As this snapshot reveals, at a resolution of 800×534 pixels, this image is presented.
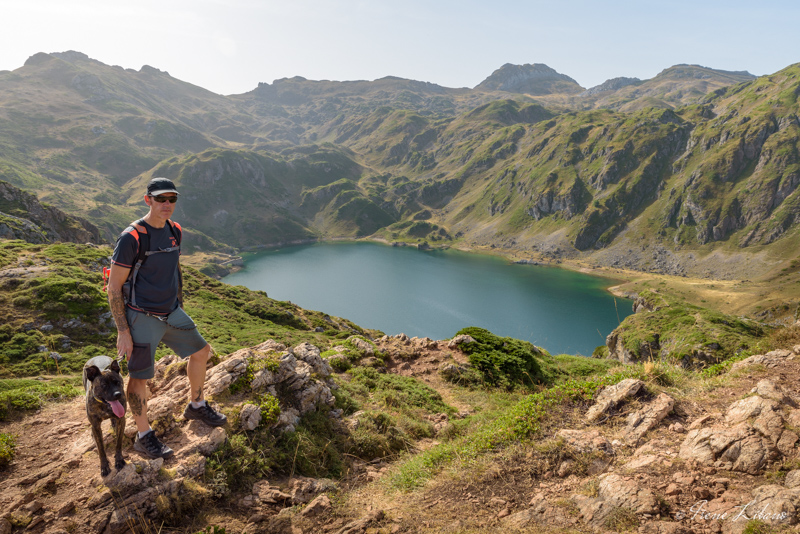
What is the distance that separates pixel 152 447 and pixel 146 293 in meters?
2.50

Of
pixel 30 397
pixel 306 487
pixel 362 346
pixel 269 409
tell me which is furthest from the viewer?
pixel 362 346

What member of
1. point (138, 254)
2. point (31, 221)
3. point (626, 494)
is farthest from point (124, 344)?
point (31, 221)

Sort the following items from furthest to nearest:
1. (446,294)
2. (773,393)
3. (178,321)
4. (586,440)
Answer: (446,294) → (586,440) → (773,393) → (178,321)

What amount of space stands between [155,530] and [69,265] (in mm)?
35425

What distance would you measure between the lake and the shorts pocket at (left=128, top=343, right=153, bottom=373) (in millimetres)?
63850

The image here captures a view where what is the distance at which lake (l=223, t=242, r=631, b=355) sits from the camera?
91875mm

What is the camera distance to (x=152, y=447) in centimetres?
561

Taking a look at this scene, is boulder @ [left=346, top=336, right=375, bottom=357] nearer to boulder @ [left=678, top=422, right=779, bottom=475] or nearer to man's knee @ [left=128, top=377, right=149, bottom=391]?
man's knee @ [left=128, top=377, right=149, bottom=391]

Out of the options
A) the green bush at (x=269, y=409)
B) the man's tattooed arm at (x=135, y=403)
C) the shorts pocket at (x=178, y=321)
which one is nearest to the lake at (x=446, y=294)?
the green bush at (x=269, y=409)

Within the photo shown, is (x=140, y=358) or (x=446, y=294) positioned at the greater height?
(x=140, y=358)

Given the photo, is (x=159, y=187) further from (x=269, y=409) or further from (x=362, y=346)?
(x=362, y=346)

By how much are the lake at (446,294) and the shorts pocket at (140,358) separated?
6385 centimetres

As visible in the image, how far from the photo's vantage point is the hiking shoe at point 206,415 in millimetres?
6547

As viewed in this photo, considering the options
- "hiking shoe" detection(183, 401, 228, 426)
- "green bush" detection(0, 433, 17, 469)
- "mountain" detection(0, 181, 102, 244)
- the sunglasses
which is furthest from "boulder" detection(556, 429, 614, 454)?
"mountain" detection(0, 181, 102, 244)
